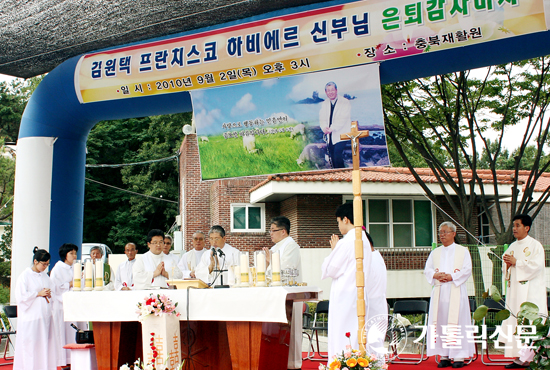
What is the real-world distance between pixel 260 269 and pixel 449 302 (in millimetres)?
3421

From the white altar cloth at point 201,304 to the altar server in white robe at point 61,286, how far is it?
1.99m

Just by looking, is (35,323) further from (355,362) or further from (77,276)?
(355,362)

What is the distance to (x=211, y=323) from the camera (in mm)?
6480

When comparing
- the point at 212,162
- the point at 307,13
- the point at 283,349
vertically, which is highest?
the point at 307,13

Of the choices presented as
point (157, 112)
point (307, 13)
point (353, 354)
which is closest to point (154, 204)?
point (157, 112)

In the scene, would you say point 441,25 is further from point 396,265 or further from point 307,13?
point 396,265

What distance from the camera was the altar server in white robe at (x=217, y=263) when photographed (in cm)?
650

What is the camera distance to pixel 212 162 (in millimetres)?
8453

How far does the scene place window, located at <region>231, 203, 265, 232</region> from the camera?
19844 millimetres

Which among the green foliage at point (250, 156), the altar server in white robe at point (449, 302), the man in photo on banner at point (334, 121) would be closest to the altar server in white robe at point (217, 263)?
the green foliage at point (250, 156)

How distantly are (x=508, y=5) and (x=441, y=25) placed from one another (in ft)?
2.43

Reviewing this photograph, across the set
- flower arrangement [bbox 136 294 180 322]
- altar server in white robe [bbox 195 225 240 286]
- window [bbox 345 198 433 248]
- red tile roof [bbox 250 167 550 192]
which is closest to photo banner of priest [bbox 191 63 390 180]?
altar server in white robe [bbox 195 225 240 286]

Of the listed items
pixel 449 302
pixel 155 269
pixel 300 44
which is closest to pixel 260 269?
pixel 155 269

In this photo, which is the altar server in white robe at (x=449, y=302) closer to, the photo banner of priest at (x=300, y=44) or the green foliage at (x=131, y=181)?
the photo banner of priest at (x=300, y=44)
